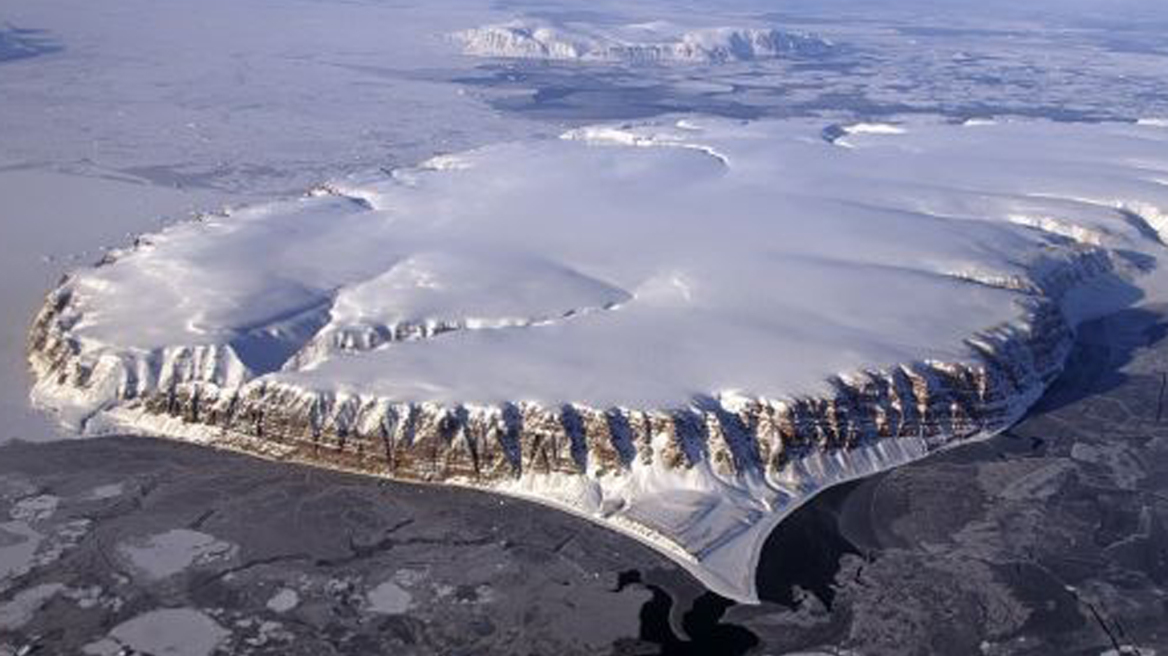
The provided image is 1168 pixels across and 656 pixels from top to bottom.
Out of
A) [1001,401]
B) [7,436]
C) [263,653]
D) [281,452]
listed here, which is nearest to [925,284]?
[1001,401]

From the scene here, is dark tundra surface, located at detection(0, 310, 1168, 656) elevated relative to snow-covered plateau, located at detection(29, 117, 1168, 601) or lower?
lower

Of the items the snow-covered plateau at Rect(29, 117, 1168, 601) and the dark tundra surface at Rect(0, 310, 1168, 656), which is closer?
the dark tundra surface at Rect(0, 310, 1168, 656)

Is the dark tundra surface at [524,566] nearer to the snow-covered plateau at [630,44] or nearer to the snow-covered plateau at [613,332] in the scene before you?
the snow-covered plateau at [613,332]

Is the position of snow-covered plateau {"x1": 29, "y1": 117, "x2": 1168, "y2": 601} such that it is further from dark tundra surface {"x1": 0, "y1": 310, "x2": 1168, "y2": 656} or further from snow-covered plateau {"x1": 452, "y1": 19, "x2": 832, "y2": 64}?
snow-covered plateau {"x1": 452, "y1": 19, "x2": 832, "y2": 64}

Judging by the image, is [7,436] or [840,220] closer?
[7,436]

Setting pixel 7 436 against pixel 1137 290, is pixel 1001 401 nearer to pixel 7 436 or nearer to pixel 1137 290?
pixel 1137 290

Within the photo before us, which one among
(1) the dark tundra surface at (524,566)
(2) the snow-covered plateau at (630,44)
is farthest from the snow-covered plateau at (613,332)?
(2) the snow-covered plateau at (630,44)

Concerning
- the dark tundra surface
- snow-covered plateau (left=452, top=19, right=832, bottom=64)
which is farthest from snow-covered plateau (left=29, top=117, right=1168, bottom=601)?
snow-covered plateau (left=452, top=19, right=832, bottom=64)
